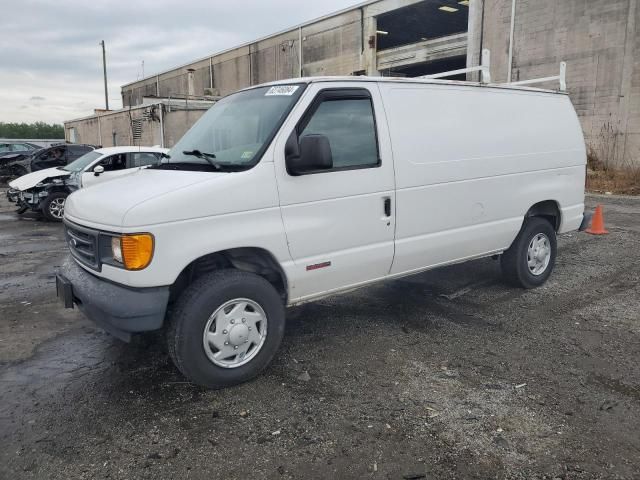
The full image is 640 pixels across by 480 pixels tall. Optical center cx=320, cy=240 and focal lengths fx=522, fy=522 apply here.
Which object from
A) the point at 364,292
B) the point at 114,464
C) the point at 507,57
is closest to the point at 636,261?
the point at 364,292

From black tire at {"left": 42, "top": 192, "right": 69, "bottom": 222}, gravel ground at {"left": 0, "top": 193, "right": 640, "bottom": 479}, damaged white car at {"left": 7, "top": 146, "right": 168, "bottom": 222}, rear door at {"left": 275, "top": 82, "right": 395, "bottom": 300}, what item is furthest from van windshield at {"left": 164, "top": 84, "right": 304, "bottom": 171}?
black tire at {"left": 42, "top": 192, "right": 69, "bottom": 222}

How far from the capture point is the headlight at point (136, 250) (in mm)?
3164

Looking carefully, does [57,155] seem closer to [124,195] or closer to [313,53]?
[124,195]

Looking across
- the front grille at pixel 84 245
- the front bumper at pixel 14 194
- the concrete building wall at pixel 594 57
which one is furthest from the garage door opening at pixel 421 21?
the front grille at pixel 84 245

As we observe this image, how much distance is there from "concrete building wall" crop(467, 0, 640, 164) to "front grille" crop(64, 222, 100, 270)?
17064mm

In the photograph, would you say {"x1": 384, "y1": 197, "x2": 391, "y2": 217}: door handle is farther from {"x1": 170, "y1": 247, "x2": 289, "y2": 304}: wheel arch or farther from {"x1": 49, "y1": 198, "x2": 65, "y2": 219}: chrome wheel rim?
{"x1": 49, "y1": 198, "x2": 65, "y2": 219}: chrome wheel rim

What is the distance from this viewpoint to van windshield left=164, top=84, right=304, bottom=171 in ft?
12.2

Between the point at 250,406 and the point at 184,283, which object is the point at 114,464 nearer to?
the point at 250,406

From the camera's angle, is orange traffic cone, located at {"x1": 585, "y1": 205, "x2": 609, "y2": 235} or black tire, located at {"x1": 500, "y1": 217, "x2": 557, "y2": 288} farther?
orange traffic cone, located at {"x1": 585, "y1": 205, "x2": 609, "y2": 235}

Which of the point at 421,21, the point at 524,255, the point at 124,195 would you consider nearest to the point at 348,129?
the point at 124,195

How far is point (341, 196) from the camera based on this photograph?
3930 mm

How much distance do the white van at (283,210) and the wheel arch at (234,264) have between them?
0.01m

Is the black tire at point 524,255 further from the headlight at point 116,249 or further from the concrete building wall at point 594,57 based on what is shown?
the concrete building wall at point 594,57

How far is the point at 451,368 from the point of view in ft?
12.7
